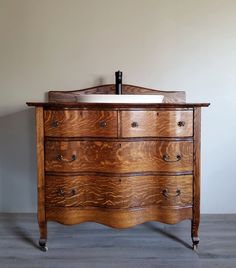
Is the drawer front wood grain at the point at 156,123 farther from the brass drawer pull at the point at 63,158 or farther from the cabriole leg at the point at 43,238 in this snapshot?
the cabriole leg at the point at 43,238

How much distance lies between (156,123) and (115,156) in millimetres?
305

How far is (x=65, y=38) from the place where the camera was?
7.23ft

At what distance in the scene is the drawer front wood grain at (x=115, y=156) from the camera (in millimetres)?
Answer: 1684

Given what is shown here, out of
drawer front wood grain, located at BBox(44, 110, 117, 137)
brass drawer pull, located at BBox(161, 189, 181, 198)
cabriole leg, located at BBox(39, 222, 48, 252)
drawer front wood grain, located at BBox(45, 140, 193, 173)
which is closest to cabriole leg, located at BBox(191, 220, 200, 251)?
brass drawer pull, located at BBox(161, 189, 181, 198)

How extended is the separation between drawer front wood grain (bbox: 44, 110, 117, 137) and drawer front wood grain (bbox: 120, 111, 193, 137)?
0.24 ft

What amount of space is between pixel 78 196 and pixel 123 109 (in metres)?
0.58

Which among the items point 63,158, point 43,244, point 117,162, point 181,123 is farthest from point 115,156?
point 43,244

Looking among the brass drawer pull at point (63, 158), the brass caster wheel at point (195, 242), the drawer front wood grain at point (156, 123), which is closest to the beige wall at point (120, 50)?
the drawer front wood grain at point (156, 123)

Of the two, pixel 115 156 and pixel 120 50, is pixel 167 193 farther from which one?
pixel 120 50

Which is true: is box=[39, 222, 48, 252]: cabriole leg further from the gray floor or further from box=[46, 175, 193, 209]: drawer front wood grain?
box=[46, 175, 193, 209]: drawer front wood grain

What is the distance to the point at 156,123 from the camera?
5.56ft

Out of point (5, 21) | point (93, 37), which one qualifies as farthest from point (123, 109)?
point (5, 21)

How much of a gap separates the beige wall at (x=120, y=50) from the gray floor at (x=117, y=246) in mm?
720

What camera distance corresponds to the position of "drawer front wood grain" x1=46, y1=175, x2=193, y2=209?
1699 mm
